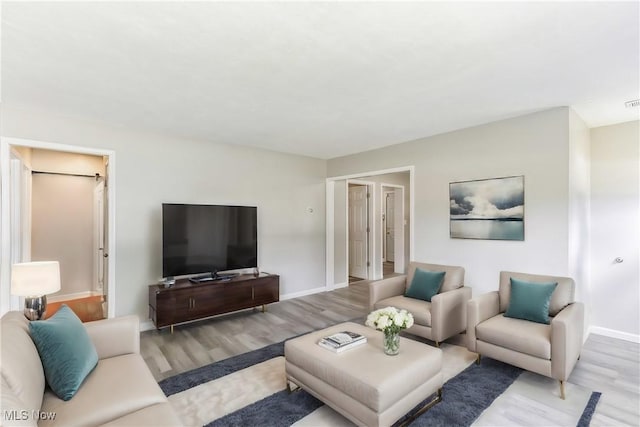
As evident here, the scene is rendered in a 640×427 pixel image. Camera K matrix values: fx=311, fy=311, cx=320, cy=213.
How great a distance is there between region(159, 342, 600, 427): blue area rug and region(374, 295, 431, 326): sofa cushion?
0.59 metres

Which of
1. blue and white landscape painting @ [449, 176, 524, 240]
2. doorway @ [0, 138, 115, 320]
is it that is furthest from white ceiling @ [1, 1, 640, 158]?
doorway @ [0, 138, 115, 320]

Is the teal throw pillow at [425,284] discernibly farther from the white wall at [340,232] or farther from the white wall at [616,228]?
the white wall at [340,232]

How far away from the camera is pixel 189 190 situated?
4.33m

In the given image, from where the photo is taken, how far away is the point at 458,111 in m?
3.31

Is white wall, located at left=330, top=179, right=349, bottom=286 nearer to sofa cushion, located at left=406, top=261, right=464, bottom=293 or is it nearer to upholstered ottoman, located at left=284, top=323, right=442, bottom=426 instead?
sofa cushion, located at left=406, top=261, right=464, bottom=293

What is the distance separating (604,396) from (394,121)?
3.09m

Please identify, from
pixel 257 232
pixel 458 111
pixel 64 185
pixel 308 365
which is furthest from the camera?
pixel 64 185

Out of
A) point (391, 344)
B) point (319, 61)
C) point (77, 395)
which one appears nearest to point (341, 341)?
point (391, 344)

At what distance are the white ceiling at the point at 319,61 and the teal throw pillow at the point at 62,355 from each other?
1.75 meters

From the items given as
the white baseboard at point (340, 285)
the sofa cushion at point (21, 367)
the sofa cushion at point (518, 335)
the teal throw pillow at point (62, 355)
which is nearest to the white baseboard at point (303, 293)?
the white baseboard at point (340, 285)

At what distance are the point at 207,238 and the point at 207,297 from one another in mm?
772

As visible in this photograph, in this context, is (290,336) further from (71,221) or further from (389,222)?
(389,222)

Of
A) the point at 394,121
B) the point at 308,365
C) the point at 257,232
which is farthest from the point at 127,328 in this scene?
the point at 394,121

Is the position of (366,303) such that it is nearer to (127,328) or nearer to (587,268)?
(587,268)
